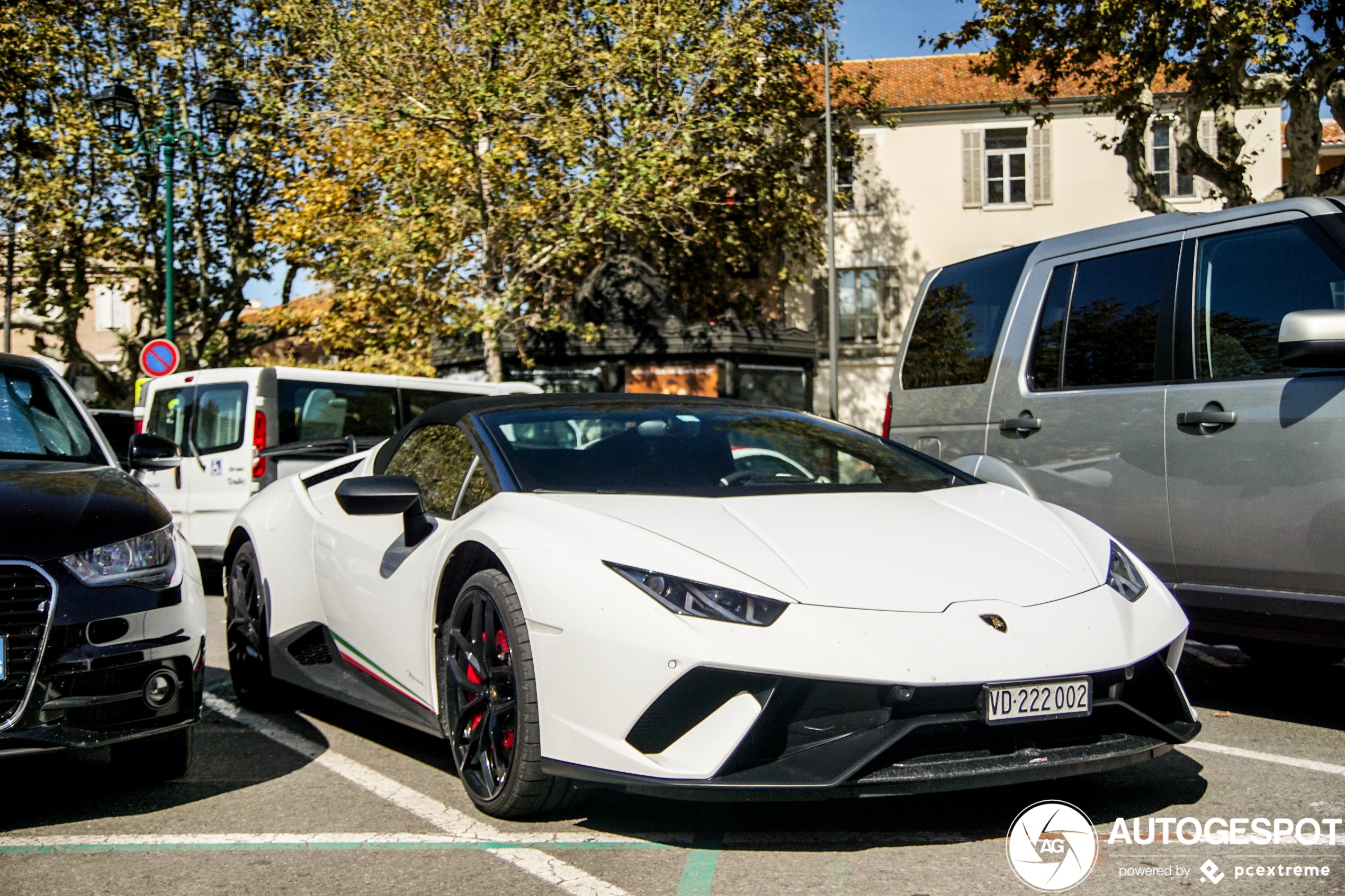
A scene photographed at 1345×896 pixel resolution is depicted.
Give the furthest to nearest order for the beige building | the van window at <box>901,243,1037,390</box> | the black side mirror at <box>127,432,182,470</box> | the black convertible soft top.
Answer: the beige building
the van window at <box>901,243,1037,390</box>
the black side mirror at <box>127,432,182,470</box>
the black convertible soft top

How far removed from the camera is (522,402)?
16.1 ft

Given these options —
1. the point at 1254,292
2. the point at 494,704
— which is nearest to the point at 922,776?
the point at 494,704

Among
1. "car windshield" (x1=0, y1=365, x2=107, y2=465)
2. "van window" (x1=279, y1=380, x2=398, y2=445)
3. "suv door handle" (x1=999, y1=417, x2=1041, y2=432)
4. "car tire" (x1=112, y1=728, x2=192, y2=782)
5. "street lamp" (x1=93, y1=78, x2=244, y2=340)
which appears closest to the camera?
"car tire" (x1=112, y1=728, x2=192, y2=782)

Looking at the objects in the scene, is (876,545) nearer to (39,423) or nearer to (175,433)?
(39,423)

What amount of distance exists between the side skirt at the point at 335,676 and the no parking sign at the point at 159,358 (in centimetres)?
1486

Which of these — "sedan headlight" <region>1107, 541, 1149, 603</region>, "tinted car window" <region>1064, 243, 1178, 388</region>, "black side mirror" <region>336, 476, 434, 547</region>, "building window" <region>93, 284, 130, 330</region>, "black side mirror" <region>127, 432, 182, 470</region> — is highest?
"building window" <region>93, 284, 130, 330</region>

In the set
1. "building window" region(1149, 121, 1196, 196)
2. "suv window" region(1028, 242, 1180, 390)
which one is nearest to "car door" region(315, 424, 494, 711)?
"suv window" region(1028, 242, 1180, 390)

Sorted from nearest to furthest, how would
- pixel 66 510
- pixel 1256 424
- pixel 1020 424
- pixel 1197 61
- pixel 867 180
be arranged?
pixel 66 510 → pixel 1256 424 → pixel 1020 424 → pixel 1197 61 → pixel 867 180

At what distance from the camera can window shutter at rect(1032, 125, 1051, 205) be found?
35594 mm

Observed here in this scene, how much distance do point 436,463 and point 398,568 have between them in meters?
0.46

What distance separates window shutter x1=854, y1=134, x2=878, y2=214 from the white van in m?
25.7

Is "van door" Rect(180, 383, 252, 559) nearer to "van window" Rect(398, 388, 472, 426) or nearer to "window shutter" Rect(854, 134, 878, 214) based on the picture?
"van window" Rect(398, 388, 472, 426)

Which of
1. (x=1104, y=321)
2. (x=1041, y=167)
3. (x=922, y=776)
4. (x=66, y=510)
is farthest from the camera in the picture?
(x=1041, y=167)

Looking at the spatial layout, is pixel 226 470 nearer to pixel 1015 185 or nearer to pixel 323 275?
pixel 323 275
